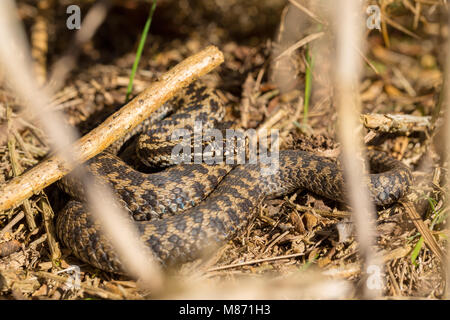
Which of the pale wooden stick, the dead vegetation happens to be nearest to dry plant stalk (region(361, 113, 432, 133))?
the dead vegetation

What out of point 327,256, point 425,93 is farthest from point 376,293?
point 425,93

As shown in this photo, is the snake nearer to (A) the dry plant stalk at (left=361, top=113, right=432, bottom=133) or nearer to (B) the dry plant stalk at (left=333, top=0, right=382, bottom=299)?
(A) the dry plant stalk at (left=361, top=113, right=432, bottom=133)

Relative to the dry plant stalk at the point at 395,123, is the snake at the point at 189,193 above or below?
below

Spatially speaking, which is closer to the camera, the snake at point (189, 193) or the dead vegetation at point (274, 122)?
the dead vegetation at point (274, 122)

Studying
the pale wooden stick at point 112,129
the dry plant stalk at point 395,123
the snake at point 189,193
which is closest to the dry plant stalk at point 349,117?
the dry plant stalk at point 395,123

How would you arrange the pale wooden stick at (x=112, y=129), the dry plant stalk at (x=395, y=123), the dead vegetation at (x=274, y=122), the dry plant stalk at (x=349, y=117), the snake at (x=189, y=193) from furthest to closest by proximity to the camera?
the dry plant stalk at (x=395, y=123) → the snake at (x=189, y=193) → the dead vegetation at (x=274, y=122) → the pale wooden stick at (x=112, y=129) → the dry plant stalk at (x=349, y=117)

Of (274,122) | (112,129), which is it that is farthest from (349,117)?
(274,122)

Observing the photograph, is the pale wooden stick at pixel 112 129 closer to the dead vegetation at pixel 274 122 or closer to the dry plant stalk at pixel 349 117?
Answer: the dead vegetation at pixel 274 122

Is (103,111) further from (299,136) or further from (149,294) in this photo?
(149,294)
